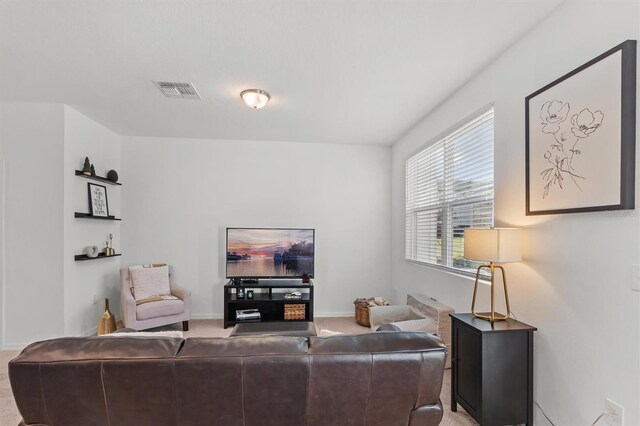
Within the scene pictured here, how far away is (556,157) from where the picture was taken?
6.23 ft

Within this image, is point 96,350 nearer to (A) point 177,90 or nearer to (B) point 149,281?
(A) point 177,90

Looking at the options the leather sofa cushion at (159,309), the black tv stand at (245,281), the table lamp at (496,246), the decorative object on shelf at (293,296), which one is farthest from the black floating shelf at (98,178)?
the table lamp at (496,246)

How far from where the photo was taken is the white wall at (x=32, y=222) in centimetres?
346

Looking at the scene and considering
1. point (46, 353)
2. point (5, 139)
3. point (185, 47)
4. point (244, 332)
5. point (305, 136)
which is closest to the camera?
point (46, 353)

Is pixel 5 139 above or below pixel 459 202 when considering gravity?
above

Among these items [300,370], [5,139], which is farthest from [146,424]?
[5,139]

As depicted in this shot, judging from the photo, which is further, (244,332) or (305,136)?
(305,136)

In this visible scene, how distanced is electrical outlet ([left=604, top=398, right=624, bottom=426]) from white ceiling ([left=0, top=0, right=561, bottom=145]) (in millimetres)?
2189

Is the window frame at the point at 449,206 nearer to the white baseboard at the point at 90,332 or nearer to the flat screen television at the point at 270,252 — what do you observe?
the flat screen television at the point at 270,252

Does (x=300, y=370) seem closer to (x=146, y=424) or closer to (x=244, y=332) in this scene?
(x=146, y=424)

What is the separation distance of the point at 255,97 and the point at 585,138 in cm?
253

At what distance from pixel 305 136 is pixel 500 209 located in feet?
9.43

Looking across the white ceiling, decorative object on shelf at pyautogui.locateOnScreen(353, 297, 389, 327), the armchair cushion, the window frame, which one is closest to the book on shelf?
the armchair cushion

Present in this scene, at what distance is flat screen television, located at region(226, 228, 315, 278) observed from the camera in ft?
14.9
